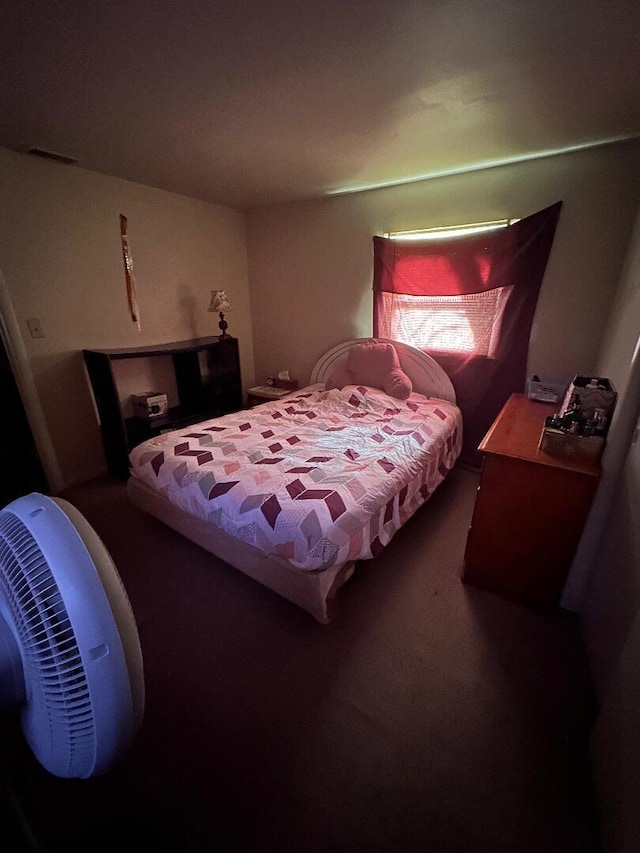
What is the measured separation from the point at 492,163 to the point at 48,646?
3.30 metres

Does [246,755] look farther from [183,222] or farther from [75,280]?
[183,222]

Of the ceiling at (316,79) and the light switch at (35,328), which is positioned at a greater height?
the ceiling at (316,79)

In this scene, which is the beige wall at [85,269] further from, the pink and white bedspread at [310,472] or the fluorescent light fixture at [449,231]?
the fluorescent light fixture at [449,231]

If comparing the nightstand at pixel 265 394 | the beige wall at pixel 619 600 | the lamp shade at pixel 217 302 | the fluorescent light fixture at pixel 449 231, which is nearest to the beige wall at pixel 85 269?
the lamp shade at pixel 217 302

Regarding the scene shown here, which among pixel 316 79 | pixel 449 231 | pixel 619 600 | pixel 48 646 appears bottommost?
pixel 619 600

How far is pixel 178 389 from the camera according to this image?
11.2 feet

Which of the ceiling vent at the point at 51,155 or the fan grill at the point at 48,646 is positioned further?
the ceiling vent at the point at 51,155

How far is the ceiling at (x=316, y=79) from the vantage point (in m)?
1.11

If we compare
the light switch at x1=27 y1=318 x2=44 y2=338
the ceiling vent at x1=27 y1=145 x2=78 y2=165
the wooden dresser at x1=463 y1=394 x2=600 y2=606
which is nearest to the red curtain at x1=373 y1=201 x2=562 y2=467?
the wooden dresser at x1=463 y1=394 x2=600 y2=606

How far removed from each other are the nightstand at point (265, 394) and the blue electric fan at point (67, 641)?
3035 mm

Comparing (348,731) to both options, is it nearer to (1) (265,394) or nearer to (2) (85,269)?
(1) (265,394)

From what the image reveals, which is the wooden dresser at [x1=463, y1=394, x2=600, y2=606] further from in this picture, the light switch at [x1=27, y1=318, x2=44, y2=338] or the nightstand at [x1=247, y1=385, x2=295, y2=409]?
the light switch at [x1=27, y1=318, x2=44, y2=338]

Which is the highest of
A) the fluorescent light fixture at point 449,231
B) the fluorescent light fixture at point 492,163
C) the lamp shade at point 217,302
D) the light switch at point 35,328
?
the fluorescent light fixture at point 492,163

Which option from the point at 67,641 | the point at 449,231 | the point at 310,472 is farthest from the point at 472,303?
the point at 67,641
